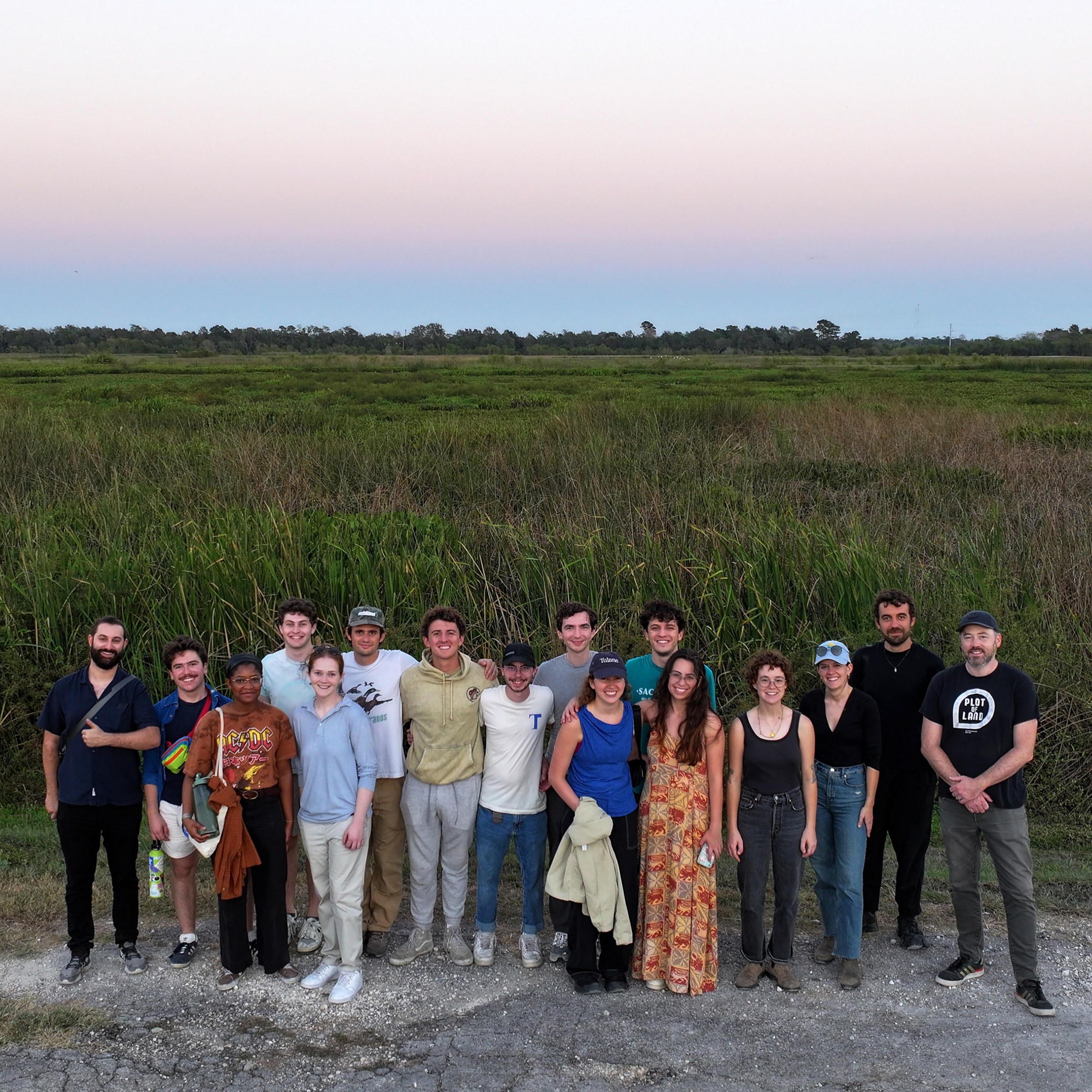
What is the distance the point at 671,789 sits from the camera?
5441mm

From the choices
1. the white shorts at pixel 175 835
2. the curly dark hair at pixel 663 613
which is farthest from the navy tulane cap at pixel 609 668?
the white shorts at pixel 175 835

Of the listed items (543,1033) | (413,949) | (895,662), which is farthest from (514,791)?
(895,662)

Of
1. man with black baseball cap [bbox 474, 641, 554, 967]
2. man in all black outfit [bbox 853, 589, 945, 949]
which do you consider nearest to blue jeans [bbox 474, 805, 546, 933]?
man with black baseball cap [bbox 474, 641, 554, 967]

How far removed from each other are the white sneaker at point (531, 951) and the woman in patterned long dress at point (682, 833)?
546 millimetres

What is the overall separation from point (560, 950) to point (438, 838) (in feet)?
3.05

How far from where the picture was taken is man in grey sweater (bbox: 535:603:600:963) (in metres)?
5.63

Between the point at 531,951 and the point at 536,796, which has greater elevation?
the point at 536,796

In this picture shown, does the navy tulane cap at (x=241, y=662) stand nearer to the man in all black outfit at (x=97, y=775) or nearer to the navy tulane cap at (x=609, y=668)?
the man in all black outfit at (x=97, y=775)

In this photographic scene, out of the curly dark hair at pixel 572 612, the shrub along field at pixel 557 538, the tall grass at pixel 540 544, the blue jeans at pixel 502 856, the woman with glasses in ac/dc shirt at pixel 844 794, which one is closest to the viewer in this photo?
the woman with glasses in ac/dc shirt at pixel 844 794

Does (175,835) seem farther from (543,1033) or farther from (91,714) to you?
(543,1033)

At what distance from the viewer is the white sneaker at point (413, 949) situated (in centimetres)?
562

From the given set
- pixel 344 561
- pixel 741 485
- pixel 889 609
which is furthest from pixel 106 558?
pixel 741 485

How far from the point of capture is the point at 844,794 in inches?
218

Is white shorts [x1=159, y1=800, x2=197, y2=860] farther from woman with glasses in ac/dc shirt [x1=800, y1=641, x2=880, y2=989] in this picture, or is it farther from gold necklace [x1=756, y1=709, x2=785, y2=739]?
woman with glasses in ac/dc shirt [x1=800, y1=641, x2=880, y2=989]
